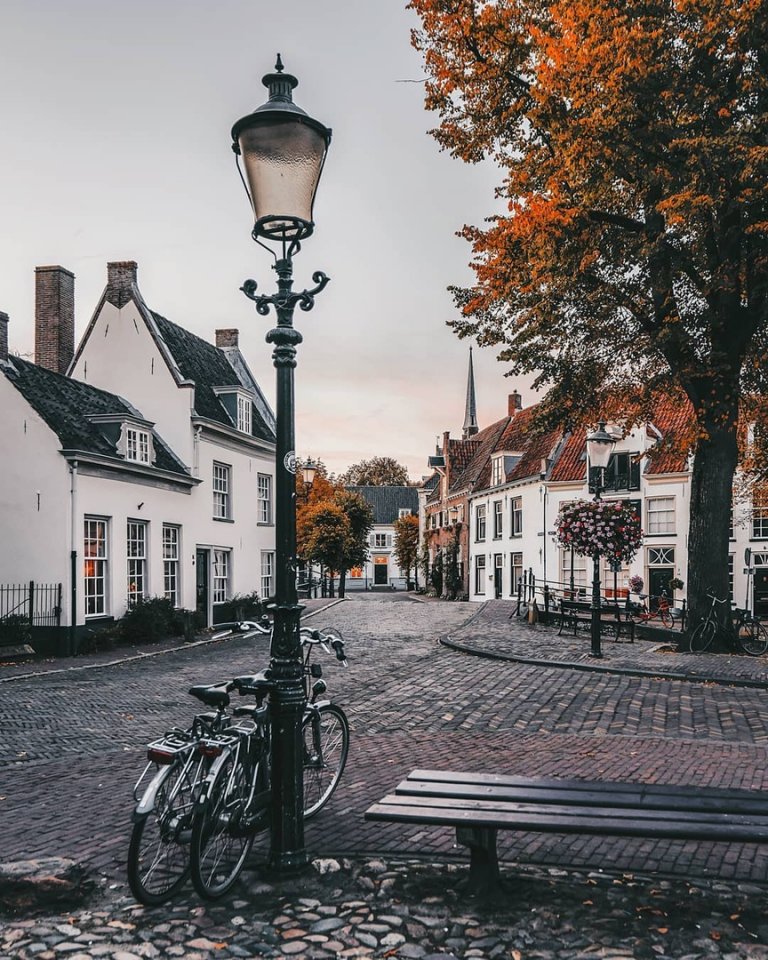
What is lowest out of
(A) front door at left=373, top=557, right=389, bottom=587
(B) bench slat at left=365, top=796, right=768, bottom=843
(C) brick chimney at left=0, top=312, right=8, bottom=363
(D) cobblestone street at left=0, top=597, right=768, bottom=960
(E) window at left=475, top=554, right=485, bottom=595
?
(A) front door at left=373, top=557, right=389, bottom=587

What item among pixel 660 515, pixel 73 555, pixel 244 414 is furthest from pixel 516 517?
pixel 73 555

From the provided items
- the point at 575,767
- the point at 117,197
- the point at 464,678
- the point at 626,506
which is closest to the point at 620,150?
the point at 626,506

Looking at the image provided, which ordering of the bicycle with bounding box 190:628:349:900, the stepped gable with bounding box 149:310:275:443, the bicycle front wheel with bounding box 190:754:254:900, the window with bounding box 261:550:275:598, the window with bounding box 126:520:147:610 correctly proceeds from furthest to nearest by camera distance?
1. the window with bounding box 261:550:275:598
2. the stepped gable with bounding box 149:310:275:443
3. the window with bounding box 126:520:147:610
4. the bicycle with bounding box 190:628:349:900
5. the bicycle front wheel with bounding box 190:754:254:900

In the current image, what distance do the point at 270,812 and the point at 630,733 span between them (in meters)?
5.62

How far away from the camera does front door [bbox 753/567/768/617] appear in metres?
34.9

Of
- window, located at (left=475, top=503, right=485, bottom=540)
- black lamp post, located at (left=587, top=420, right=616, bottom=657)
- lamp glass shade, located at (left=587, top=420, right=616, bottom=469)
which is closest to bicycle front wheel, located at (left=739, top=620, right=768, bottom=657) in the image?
black lamp post, located at (left=587, top=420, right=616, bottom=657)

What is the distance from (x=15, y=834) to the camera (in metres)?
5.97

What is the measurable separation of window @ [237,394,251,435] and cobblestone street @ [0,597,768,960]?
12.1 m

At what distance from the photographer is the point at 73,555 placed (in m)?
19.2

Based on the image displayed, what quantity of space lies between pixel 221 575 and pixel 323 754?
22236mm

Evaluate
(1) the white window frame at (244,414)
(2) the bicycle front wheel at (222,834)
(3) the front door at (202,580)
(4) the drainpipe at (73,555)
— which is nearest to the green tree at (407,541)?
(1) the white window frame at (244,414)

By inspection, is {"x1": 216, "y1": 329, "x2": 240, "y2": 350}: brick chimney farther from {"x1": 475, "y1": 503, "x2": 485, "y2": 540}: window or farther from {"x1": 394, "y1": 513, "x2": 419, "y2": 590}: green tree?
{"x1": 394, "y1": 513, "x2": 419, "y2": 590}: green tree

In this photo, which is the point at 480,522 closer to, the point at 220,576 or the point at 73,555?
the point at 220,576

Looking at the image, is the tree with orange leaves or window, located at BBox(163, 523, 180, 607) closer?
the tree with orange leaves
